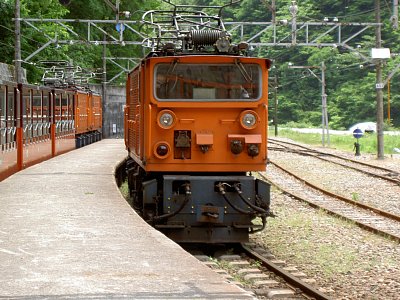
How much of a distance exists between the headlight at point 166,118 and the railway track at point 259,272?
1791mm

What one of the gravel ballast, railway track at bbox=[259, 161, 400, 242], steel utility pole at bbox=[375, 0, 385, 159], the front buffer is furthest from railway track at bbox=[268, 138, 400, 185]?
the front buffer

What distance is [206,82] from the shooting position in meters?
12.1

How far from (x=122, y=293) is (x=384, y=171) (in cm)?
2120

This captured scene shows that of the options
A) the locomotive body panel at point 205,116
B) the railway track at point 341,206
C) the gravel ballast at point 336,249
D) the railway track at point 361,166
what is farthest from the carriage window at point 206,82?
the railway track at point 361,166

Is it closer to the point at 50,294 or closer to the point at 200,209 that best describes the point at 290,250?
the point at 200,209

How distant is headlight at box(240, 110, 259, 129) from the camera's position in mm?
11938

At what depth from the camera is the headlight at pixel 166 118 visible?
11.9 m

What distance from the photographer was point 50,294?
685 centimetres

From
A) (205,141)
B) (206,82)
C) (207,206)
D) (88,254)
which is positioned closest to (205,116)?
(205,141)

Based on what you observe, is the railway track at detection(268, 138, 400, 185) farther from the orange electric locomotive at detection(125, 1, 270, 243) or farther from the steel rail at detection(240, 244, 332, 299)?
the steel rail at detection(240, 244, 332, 299)

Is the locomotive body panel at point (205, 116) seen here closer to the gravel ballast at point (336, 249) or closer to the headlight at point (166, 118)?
the headlight at point (166, 118)

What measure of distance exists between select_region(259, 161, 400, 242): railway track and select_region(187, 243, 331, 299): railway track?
252 cm

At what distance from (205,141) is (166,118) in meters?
0.62

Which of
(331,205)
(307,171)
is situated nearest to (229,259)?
(331,205)
